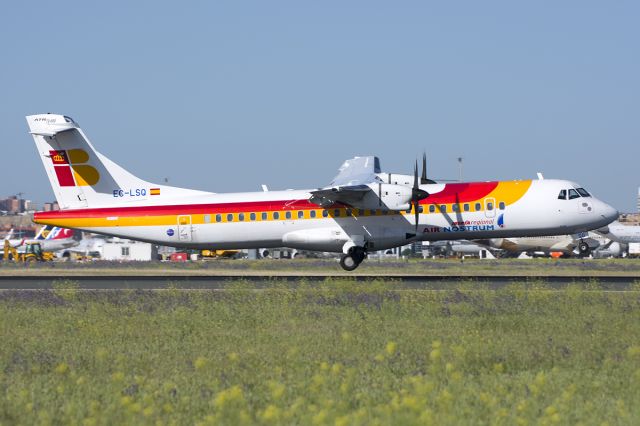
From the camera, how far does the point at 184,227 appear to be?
40125 mm

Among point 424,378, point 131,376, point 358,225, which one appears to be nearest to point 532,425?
point 424,378

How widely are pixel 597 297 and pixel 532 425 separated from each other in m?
18.9

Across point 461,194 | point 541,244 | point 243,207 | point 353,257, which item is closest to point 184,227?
point 243,207

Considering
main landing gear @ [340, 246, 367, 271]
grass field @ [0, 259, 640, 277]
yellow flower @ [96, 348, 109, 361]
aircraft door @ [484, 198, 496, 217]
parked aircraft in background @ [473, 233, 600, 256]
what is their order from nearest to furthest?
yellow flower @ [96, 348, 109, 361] → aircraft door @ [484, 198, 496, 217] → main landing gear @ [340, 246, 367, 271] → grass field @ [0, 259, 640, 277] → parked aircraft in background @ [473, 233, 600, 256]

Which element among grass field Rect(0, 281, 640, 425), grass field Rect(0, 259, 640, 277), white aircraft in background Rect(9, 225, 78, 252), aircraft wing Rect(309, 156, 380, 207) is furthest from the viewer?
white aircraft in background Rect(9, 225, 78, 252)

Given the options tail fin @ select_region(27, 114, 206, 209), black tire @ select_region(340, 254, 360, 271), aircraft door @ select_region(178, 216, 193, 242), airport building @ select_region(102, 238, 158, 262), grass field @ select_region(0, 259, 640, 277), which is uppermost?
tail fin @ select_region(27, 114, 206, 209)

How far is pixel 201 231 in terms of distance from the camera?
40.1 meters

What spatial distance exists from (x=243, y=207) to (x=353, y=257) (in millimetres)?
5970

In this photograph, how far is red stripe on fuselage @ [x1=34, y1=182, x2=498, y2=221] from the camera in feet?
128

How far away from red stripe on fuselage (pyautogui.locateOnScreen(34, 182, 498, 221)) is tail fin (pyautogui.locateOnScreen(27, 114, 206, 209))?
1.91 feet

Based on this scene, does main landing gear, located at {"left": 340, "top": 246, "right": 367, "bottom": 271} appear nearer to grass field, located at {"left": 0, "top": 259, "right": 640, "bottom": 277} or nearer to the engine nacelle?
the engine nacelle

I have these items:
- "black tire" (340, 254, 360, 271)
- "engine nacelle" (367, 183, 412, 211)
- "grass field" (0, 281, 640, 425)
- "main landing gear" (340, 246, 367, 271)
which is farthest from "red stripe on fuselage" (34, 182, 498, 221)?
"grass field" (0, 281, 640, 425)

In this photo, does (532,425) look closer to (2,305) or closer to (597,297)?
(597,297)

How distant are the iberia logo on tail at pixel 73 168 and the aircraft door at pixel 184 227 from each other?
494 cm
